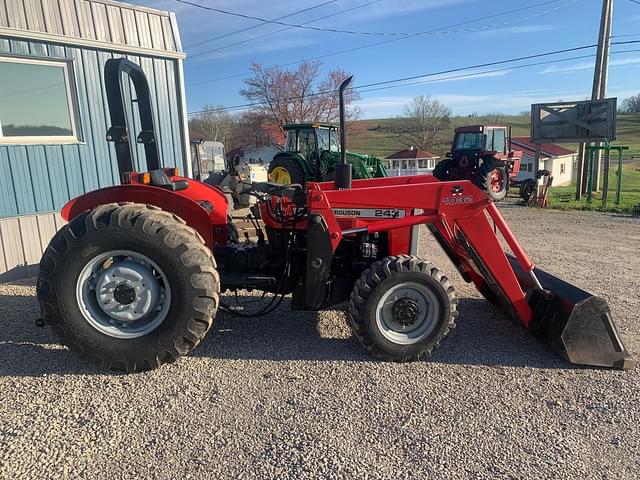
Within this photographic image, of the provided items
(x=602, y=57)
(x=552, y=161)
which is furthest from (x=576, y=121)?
(x=552, y=161)

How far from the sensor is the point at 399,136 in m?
69.2

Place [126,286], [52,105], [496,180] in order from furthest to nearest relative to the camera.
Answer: [496,180] < [52,105] < [126,286]

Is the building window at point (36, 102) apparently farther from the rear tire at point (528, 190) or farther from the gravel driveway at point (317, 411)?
the rear tire at point (528, 190)

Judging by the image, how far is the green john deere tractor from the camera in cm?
1510

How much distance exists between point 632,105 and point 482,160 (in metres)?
106

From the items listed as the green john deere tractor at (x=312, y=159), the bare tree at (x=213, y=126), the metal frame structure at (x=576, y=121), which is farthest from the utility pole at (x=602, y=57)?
the bare tree at (x=213, y=126)

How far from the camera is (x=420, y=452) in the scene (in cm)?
262

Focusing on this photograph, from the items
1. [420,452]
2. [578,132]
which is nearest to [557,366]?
[420,452]

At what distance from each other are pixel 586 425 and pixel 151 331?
9.61 ft

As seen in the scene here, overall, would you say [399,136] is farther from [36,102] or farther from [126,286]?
[126,286]

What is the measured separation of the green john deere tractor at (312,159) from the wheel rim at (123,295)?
1112 cm

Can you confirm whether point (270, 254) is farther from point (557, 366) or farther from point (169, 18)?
point (169, 18)

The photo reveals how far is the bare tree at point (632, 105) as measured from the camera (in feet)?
322

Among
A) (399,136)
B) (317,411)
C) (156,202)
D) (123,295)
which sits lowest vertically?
(317,411)
